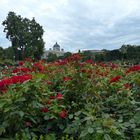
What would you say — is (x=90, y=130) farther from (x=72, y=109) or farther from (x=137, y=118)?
(x=72, y=109)

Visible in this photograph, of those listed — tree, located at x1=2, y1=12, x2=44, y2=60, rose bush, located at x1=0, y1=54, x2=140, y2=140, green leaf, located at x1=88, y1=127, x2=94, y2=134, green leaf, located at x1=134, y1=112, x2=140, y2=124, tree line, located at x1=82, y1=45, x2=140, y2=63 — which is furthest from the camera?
tree, located at x1=2, y1=12, x2=44, y2=60

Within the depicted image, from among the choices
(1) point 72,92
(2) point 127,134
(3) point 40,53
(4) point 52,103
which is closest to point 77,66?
(1) point 72,92

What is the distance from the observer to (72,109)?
404cm

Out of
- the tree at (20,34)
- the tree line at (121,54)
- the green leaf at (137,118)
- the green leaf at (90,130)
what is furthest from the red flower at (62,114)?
the tree at (20,34)

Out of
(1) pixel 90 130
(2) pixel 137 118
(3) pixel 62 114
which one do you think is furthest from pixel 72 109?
(1) pixel 90 130

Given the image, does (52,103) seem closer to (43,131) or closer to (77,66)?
(43,131)

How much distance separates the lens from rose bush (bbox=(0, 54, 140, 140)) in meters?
3.25

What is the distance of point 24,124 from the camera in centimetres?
349

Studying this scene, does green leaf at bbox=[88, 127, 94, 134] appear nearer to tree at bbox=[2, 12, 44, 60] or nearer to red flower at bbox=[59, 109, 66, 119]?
red flower at bbox=[59, 109, 66, 119]

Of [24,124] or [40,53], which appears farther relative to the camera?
[40,53]

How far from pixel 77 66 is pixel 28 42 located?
2634 inches

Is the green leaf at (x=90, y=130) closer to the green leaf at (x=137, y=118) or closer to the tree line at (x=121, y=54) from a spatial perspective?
the green leaf at (x=137, y=118)

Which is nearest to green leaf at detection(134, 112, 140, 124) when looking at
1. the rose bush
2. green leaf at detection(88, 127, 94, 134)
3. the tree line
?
the rose bush

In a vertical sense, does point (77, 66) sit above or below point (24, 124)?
above
